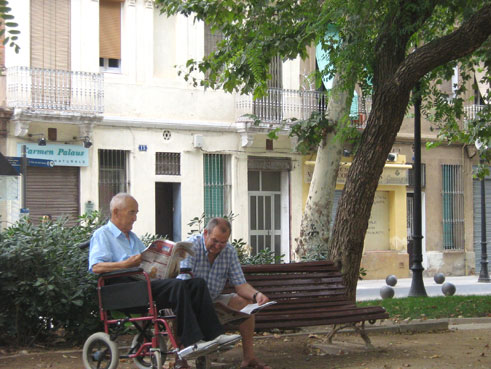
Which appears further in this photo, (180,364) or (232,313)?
(232,313)

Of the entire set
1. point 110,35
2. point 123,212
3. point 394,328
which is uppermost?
point 110,35

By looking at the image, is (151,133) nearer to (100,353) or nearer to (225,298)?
(225,298)

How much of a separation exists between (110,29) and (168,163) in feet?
13.7

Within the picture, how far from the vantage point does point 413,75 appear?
10.0 m

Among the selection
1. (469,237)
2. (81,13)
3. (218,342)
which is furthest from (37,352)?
(469,237)

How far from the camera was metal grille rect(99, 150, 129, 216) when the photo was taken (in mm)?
24281

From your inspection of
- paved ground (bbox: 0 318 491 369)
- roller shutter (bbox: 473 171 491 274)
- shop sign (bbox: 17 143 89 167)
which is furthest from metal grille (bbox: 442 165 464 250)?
paved ground (bbox: 0 318 491 369)

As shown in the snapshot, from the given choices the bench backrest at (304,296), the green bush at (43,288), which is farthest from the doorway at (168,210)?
the green bush at (43,288)

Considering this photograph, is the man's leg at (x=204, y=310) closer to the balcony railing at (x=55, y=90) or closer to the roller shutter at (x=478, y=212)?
the balcony railing at (x=55, y=90)

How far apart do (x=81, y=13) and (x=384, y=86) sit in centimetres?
1507

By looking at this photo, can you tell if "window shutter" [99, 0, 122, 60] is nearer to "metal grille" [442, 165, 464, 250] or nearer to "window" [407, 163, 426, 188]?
"window" [407, 163, 426, 188]

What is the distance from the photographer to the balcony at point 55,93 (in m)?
22.4

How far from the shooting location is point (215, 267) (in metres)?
7.86

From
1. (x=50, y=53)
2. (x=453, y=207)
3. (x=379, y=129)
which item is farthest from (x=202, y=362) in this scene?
(x=453, y=207)
